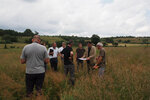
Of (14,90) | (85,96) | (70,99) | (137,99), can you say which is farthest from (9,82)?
(137,99)

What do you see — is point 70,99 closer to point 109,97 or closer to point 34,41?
point 109,97

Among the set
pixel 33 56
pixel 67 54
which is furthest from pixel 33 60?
pixel 67 54

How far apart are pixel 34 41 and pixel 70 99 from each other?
176cm

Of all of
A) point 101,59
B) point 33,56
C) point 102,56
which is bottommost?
point 101,59

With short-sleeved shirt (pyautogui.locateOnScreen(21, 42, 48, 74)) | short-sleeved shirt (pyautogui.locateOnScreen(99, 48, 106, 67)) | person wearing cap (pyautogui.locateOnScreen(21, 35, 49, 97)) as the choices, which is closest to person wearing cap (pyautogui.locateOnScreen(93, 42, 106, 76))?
short-sleeved shirt (pyautogui.locateOnScreen(99, 48, 106, 67))

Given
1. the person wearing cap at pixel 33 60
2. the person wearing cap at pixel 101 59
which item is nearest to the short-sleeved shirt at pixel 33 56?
the person wearing cap at pixel 33 60

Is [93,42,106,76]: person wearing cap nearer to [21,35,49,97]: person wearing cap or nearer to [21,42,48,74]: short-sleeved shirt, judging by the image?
[21,35,49,97]: person wearing cap

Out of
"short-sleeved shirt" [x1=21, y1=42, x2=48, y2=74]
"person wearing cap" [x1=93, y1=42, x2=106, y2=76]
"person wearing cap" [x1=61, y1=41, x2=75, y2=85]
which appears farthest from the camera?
"person wearing cap" [x1=61, y1=41, x2=75, y2=85]

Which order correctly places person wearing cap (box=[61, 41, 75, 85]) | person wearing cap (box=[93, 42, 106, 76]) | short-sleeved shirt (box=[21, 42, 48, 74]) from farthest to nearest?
person wearing cap (box=[61, 41, 75, 85]) < person wearing cap (box=[93, 42, 106, 76]) < short-sleeved shirt (box=[21, 42, 48, 74])

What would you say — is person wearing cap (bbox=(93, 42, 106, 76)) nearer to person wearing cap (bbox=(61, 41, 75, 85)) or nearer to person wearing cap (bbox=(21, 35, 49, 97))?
person wearing cap (bbox=(61, 41, 75, 85))

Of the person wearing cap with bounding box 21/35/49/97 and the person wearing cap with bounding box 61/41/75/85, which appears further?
the person wearing cap with bounding box 61/41/75/85

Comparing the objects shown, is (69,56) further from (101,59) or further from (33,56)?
(33,56)

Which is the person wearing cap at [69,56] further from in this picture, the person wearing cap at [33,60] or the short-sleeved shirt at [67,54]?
the person wearing cap at [33,60]

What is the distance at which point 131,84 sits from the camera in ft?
10.5
